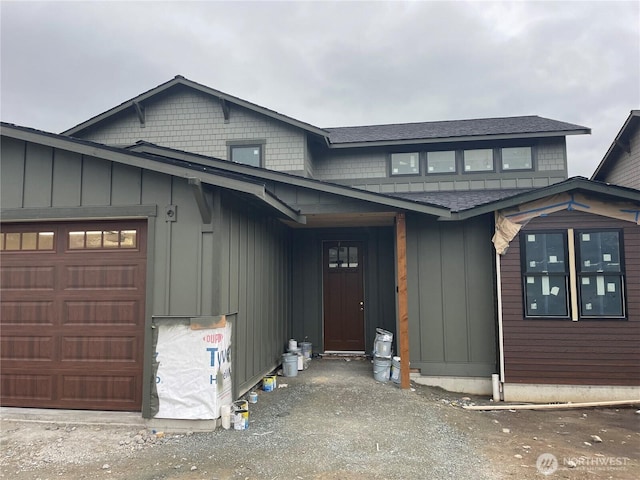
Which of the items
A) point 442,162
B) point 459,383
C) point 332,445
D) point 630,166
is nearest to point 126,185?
point 332,445

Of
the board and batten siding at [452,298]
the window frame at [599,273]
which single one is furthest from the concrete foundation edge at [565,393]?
the window frame at [599,273]

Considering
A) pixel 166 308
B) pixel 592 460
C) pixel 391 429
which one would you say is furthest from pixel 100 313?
pixel 592 460

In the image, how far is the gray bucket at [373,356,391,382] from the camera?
6.17 metres

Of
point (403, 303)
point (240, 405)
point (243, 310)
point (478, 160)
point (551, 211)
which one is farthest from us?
point (478, 160)

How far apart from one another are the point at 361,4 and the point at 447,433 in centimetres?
1431

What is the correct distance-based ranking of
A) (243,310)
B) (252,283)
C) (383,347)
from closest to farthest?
(243,310)
(252,283)
(383,347)

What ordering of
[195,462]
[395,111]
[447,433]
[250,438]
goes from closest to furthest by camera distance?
1. [195,462]
2. [250,438]
3. [447,433]
4. [395,111]

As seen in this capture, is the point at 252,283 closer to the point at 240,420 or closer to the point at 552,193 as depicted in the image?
the point at 240,420

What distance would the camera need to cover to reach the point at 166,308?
430cm

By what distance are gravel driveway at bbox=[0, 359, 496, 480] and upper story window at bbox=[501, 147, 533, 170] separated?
19.7 feet

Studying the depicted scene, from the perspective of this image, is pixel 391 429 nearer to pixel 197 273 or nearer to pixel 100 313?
pixel 197 273

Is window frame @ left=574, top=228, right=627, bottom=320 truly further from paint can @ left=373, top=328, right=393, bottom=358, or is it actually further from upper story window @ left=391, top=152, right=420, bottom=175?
upper story window @ left=391, top=152, right=420, bottom=175

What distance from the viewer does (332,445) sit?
3852mm

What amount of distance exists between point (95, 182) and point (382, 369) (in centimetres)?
483
